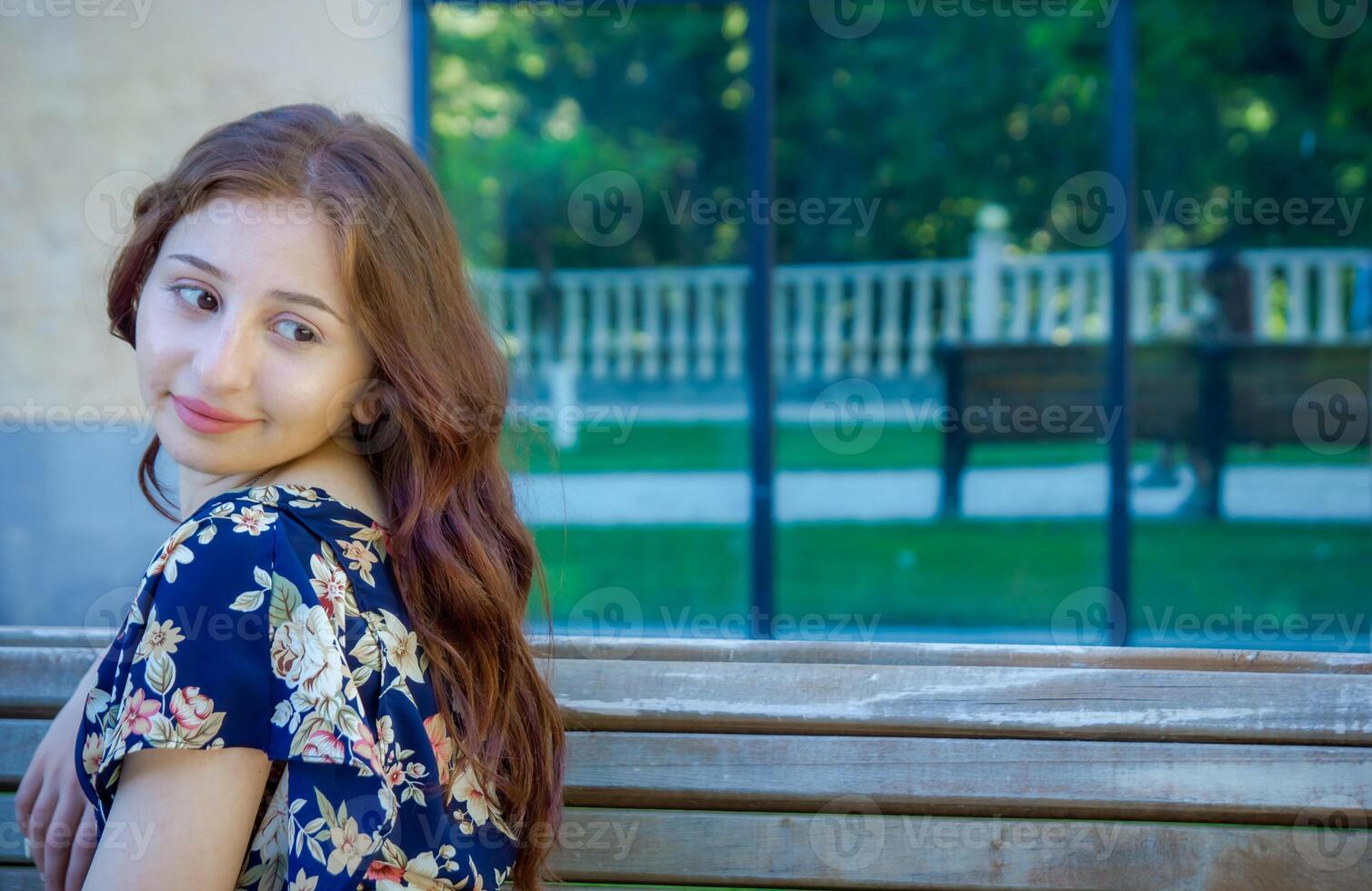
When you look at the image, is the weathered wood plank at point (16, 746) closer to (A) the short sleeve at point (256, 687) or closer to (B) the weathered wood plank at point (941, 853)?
(A) the short sleeve at point (256, 687)

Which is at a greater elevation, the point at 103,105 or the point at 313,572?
the point at 103,105

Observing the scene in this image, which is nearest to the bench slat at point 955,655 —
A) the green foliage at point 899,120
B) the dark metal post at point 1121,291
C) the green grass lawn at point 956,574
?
the dark metal post at point 1121,291

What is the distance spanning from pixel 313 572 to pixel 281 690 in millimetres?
97

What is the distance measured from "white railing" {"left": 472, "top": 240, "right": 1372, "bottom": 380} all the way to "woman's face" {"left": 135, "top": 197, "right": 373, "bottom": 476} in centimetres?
486

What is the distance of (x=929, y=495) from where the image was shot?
6273 mm

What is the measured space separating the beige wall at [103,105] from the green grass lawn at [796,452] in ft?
7.40

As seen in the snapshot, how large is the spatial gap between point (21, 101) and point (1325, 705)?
409 cm

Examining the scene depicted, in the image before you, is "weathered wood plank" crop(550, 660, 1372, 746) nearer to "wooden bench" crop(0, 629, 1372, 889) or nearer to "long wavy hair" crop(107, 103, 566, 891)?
"wooden bench" crop(0, 629, 1372, 889)

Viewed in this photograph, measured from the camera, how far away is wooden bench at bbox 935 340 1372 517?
589 centimetres

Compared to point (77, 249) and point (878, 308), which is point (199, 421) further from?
point (878, 308)

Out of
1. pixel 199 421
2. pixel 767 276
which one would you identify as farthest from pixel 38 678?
pixel 767 276

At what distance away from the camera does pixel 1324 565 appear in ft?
18.0

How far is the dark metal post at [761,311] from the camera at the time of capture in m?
3.94

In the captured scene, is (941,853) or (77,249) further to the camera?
(77,249)
